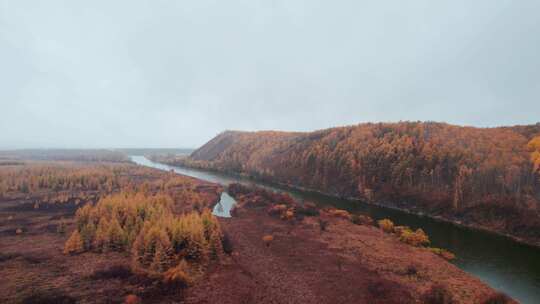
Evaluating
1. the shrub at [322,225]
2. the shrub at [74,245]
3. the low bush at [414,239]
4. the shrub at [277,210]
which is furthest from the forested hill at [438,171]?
the shrub at [74,245]

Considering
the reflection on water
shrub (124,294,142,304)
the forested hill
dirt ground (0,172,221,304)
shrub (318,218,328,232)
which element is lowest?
the reflection on water

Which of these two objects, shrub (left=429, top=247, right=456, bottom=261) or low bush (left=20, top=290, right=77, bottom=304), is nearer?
low bush (left=20, top=290, right=77, bottom=304)

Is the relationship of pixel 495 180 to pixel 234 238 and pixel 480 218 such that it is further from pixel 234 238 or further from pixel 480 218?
pixel 234 238

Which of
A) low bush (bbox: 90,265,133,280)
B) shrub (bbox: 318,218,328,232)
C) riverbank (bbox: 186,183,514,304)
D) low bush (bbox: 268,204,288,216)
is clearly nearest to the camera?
riverbank (bbox: 186,183,514,304)

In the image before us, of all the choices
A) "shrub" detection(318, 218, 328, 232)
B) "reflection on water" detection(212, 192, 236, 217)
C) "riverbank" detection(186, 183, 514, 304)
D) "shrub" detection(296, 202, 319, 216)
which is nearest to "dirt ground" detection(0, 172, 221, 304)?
"riverbank" detection(186, 183, 514, 304)

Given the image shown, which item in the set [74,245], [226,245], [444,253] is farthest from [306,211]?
[74,245]

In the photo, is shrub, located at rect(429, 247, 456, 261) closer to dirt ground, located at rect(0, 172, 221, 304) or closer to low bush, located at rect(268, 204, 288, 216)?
low bush, located at rect(268, 204, 288, 216)

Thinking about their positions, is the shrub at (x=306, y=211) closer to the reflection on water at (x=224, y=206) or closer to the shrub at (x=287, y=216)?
the shrub at (x=287, y=216)
